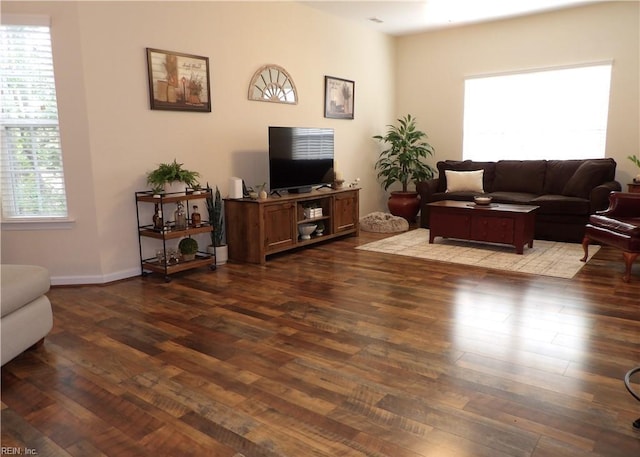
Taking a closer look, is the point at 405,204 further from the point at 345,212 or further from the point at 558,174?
the point at 558,174

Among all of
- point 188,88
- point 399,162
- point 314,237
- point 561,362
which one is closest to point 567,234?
point 399,162

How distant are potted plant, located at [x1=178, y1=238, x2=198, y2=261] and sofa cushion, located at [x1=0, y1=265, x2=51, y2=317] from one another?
1653 mm

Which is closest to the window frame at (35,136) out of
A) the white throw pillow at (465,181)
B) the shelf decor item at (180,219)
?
the shelf decor item at (180,219)

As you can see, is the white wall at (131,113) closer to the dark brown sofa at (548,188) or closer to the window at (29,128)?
the window at (29,128)

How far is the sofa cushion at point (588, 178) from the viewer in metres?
5.58

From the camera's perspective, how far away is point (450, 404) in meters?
2.12

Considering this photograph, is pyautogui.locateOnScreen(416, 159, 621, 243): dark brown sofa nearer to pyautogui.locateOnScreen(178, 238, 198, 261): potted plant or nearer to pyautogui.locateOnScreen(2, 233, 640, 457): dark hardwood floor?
pyautogui.locateOnScreen(2, 233, 640, 457): dark hardwood floor

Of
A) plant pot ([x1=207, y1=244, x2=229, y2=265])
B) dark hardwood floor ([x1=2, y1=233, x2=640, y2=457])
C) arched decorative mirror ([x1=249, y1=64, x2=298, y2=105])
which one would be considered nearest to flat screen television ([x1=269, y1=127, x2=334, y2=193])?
arched decorative mirror ([x1=249, y1=64, x2=298, y2=105])

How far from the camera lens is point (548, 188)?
6133 millimetres

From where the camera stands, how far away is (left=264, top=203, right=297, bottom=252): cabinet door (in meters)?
4.79

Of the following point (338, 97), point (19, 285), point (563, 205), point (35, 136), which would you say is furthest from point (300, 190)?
point (19, 285)

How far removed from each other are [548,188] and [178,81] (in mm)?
4725

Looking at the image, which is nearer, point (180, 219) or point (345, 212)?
point (180, 219)

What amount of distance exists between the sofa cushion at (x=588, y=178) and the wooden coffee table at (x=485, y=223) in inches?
32.3
